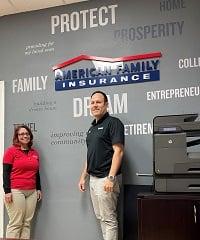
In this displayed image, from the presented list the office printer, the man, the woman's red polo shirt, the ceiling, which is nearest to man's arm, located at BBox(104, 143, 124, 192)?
the man

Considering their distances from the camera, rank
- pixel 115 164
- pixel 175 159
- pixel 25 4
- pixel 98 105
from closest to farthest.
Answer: pixel 175 159 → pixel 115 164 → pixel 98 105 → pixel 25 4

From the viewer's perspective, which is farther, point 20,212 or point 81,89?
point 81,89

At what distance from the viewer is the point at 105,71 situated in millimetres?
3244

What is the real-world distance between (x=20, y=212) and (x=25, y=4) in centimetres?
213

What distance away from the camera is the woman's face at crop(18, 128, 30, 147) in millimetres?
3281

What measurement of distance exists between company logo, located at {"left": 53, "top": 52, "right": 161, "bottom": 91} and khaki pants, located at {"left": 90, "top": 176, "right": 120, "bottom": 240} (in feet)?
3.22

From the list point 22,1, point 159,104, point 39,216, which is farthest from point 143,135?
point 22,1

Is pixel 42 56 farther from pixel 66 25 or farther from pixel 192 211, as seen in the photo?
pixel 192 211

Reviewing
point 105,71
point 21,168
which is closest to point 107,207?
point 21,168

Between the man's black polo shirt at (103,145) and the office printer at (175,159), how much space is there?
0.54 m

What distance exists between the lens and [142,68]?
3.12 meters

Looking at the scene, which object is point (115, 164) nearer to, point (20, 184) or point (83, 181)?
point (83, 181)

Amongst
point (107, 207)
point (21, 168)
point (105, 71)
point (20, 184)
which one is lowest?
point (107, 207)

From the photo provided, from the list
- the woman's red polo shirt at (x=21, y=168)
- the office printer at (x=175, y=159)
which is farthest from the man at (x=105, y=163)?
the woman's red polo shirt at (x=21, y=168)
